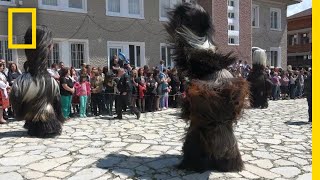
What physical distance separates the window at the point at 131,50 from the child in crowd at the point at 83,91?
6.18 m

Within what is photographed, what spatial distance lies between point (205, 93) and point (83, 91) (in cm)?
690

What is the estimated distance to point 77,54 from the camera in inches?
649

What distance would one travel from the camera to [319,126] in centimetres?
333

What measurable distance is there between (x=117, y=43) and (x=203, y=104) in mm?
13135

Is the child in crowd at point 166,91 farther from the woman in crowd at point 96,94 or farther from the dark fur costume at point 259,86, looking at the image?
the dark fur costume at point 259,86

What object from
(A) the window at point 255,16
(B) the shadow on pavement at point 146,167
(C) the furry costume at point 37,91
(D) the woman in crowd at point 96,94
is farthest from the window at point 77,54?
(A) the window at point 255,16

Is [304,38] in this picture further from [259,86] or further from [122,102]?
[122,102]

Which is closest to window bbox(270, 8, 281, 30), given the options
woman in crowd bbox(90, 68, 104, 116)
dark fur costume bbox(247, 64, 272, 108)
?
dark fur costume bbox(247, 64, 272, 108)

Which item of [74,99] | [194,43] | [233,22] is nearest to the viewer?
[194,43]

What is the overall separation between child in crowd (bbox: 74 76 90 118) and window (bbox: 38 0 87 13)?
5418 mm

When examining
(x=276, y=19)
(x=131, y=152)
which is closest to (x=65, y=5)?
(x=131, y=152)

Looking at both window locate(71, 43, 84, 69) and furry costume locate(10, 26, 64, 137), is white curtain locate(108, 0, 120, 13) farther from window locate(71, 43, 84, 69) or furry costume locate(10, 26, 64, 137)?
furry costume locate(10, 26, 64, 137)

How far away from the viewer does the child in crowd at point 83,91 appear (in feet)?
36.9

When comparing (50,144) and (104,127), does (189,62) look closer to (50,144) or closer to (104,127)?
(50,144)
